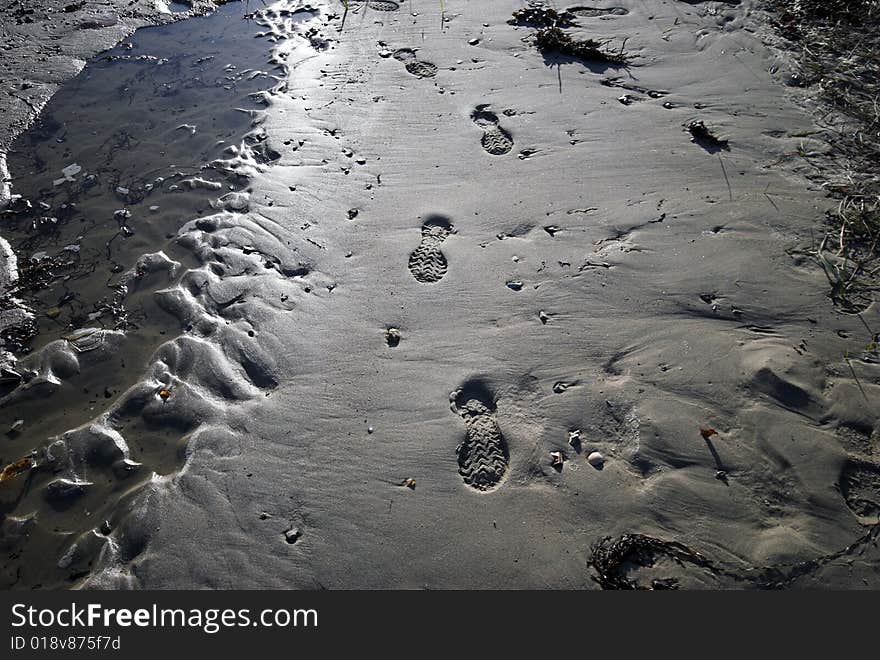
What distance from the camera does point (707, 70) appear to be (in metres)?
4.38

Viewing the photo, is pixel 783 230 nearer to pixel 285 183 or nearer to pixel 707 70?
pixel 707 70

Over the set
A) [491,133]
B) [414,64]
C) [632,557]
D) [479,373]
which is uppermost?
[414,64]

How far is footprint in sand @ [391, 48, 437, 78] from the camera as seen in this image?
4617 mm

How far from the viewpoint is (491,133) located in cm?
398

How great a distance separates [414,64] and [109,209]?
2.78m

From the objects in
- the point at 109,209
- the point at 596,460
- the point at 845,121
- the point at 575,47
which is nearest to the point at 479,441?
the point at 596,460

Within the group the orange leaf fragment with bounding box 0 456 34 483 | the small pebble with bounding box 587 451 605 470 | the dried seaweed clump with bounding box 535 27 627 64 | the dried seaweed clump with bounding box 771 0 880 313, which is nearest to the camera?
the small pebble with bounding box 587 451 605 470

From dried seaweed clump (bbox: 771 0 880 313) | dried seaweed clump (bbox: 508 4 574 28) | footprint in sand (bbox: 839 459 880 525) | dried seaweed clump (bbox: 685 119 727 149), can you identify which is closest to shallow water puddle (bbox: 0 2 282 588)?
dried seaweed clump (bbox: 508 4 574 28)

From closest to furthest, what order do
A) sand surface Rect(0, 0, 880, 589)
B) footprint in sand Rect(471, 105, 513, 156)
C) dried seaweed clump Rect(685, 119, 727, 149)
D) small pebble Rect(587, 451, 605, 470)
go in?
1. sand surface Rect(0, 0, 880, 589)
2. small pebble Rect(587, 451, 605, 470)
3. dried seaweed clump Rect(685, 119, 727, 149)
4. footprint in sand Rect(471, 105, 513, 156)

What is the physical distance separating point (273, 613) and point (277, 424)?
82 centimetres

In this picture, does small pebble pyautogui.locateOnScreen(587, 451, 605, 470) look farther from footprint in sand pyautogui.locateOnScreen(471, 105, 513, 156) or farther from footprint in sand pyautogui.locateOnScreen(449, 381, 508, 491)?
footprint in sand pyautogui.locateOnScreen(471, 105, 513, 156)

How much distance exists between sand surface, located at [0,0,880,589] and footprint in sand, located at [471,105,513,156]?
3cm

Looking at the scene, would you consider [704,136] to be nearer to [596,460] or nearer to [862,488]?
[862,488]

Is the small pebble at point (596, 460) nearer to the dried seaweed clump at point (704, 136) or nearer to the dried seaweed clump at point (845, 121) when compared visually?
the dried seaweed clump at point (845, 121)
